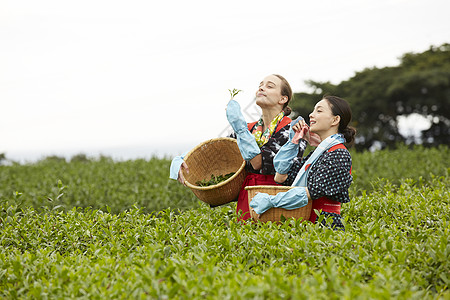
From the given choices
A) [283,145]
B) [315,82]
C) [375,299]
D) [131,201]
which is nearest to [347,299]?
[375,299]

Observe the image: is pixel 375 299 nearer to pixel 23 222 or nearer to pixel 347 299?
pixel 347 299

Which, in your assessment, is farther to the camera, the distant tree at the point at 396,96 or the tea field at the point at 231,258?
the distant tree at the point at 396,96

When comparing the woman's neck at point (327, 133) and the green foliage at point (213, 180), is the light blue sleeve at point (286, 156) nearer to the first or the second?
the woman's neck at point (327, 133)

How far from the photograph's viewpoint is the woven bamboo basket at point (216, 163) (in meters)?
4.26

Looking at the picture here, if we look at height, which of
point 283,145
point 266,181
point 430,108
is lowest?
point 430,108

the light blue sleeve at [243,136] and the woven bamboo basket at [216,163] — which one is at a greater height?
the light blue sleeve at [243,136]

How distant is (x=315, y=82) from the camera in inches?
882

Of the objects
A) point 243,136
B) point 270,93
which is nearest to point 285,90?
point 270,93

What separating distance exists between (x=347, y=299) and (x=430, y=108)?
68.5 feet

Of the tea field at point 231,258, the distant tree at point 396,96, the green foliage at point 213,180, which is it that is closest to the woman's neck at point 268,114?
the green foliage at point 213,180

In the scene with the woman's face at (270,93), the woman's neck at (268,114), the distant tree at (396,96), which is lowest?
the distant tree at (396,96)

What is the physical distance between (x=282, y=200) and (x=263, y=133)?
2.54ft

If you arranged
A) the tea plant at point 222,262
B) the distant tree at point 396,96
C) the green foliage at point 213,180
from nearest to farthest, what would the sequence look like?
the tea plant at point 222,262 → the green foliage at point 213,180 → the distant tree at point 396,96

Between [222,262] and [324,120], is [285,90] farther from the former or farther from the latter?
[222,262]
